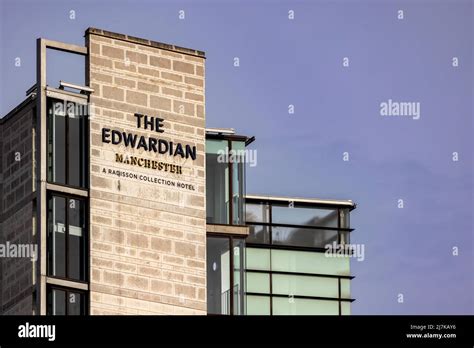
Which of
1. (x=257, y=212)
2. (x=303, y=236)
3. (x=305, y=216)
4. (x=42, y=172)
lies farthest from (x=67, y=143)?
(x=305, y=216)

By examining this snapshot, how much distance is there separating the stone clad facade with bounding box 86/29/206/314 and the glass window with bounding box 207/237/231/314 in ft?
4.81

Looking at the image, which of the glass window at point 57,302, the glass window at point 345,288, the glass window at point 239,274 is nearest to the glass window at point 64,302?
the glass window at point 57,302

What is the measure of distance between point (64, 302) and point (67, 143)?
6.15 m

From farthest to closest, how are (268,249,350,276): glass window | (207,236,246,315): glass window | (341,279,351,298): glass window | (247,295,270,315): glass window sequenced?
(341,279,351,298): glass window
(268,249,350,276): glass window
(247,295,270,315): glass window
(207,236,246,315): glass window

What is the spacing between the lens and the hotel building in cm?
6856

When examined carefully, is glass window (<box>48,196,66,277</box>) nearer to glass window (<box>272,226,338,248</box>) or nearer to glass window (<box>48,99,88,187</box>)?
glass window (<box>48,99,88,187</box>)

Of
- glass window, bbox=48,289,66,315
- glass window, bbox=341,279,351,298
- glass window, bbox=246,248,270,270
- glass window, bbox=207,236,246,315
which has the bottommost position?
glass window, bbox=48,289,66,315

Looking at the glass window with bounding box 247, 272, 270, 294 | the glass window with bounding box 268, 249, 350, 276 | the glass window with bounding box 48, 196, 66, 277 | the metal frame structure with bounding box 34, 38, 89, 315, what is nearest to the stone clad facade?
the metal frame structure with bounding box 34, 38, 89, 315

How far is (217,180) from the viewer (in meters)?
75.9

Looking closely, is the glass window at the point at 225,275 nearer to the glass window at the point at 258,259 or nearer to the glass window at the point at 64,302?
the glass window at the point at 64,302

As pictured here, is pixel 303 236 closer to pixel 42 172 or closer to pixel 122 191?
pixel 122 191

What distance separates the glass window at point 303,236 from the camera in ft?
297

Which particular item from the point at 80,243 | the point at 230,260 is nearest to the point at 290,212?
the point at 230,260
